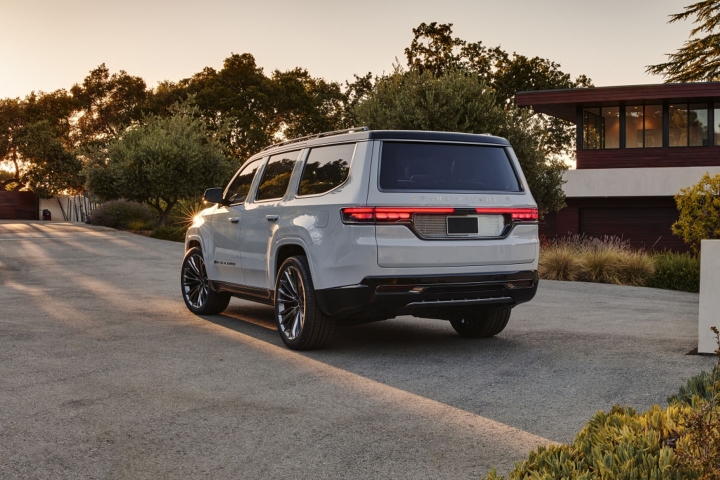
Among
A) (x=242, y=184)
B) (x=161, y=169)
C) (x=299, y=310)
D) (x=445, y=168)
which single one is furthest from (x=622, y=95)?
(x=299, y=310)

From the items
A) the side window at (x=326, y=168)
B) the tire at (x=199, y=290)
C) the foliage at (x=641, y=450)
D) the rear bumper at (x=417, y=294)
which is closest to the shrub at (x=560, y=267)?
the tire at (x=199, y=290)

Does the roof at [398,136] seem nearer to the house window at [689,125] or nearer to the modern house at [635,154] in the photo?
the modern house at [635,154]

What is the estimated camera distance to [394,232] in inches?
290

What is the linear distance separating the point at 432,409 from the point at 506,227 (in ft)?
8.55

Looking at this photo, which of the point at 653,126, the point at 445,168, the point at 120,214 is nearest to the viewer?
the point at 445,168

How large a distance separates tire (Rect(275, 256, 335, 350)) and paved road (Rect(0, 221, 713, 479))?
0.52 ft

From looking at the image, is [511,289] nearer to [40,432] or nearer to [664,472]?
[40,432]

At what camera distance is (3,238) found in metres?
26.8

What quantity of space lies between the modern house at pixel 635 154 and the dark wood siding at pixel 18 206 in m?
38.6

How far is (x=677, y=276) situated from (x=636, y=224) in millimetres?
12954

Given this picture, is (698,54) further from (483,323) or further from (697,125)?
(483,323)

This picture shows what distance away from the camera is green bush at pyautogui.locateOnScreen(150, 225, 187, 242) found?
2792cm

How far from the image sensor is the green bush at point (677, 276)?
57.2 ft

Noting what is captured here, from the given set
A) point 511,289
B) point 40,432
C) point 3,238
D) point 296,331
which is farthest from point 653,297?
point 3,238
